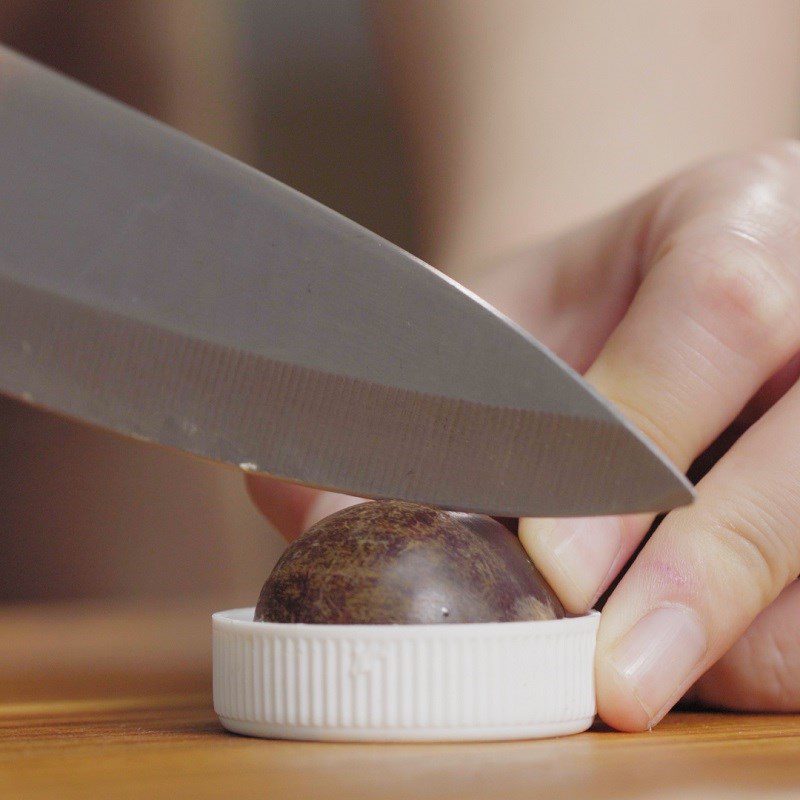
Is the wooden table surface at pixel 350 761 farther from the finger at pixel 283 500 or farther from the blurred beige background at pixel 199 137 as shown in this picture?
the blurred beige background at pixel 199 137

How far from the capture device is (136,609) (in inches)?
85.0

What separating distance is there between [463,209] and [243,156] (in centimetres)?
50

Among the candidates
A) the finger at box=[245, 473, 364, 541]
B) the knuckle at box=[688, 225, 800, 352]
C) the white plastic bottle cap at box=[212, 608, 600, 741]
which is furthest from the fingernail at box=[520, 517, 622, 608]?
the finger at box=[245, 473, 364, 541]

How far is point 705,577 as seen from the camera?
0.83 metres

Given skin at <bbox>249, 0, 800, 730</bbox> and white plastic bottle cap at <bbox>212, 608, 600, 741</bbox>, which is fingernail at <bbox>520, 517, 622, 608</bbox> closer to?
skin at <bbox>249, 0, 800, 730</bbox>

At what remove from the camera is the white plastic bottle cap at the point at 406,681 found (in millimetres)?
657

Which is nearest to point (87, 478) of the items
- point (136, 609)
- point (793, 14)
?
point (136, 609)

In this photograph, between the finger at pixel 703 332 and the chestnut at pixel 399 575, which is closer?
the chestnut at pixel 399 575

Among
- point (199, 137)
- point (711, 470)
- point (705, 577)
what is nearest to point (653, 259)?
point (711, 470)

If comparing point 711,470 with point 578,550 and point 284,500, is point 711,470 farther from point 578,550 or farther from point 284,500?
point 284,500

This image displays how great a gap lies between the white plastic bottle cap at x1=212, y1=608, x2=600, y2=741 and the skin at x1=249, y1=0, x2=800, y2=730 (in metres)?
0.08

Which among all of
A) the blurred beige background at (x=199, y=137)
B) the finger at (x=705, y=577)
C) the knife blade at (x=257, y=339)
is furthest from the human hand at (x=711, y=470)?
the blurred beige background at (x=199, y=137)

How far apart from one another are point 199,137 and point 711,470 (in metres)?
1.54

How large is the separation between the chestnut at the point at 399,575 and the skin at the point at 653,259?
9 centimetres
